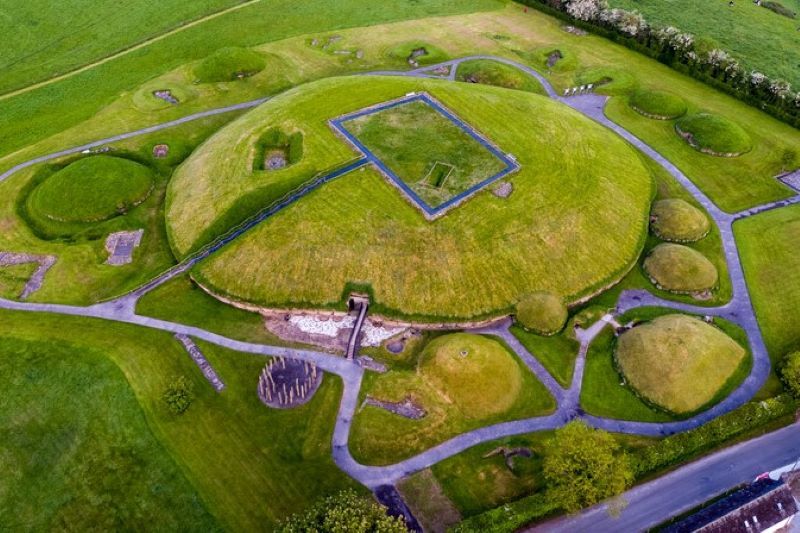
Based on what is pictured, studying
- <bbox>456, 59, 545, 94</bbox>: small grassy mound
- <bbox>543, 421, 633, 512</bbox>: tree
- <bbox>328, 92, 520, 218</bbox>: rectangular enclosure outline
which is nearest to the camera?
<bbox>543, 421, 633, 512</bbox>: tree

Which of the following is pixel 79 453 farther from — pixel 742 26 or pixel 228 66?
pixel 742 26

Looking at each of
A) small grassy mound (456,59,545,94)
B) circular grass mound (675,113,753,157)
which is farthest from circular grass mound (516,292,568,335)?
small grassy mound (456,59,545,94)

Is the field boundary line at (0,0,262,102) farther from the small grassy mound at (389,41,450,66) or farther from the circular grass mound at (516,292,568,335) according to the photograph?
the circular grass mound at (516,292,568,335)

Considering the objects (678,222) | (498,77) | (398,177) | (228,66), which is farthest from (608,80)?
(228,66)

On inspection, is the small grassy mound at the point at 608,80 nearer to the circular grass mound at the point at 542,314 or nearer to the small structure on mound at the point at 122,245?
the circular grass mound at the point at 542,314

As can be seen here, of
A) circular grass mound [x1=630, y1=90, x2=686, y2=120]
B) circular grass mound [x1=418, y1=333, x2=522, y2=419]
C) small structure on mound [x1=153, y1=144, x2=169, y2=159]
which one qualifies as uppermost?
circular grass mound [x1=630, y1=90, x2=686, y2=120]

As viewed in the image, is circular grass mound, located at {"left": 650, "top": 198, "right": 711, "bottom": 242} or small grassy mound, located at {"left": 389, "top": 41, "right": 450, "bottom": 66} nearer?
circular grass mound, located at {"left": 650, "top": 198, "right": 711, "bottom": 242}

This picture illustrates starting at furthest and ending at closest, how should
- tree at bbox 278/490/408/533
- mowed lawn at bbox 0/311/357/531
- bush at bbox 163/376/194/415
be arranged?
bush at bbox 163/376/194/415 < mowed lawn at bbox 0/311/357/531 < tree at bbox 278/490/408/533
